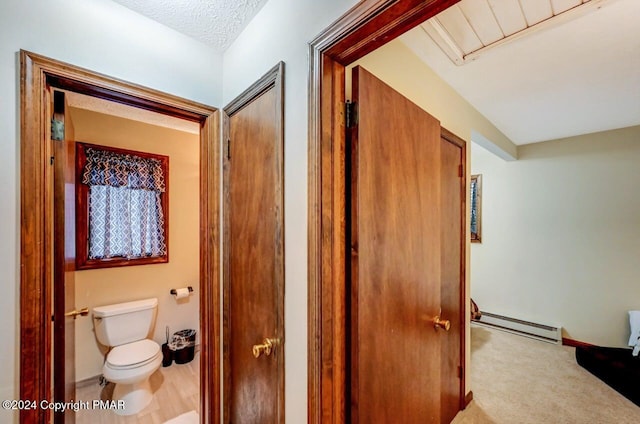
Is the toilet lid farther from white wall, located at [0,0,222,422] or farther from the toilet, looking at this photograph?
white wall, located at [0,0,222,422]

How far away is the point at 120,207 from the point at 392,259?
2.56 meters

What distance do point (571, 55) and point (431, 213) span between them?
134 cm

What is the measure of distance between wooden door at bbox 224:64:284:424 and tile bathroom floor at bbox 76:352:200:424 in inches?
36.6

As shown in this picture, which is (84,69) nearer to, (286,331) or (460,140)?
(286,331)

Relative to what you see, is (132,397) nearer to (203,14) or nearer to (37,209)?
(37,209)

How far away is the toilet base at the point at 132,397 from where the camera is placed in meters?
1.96

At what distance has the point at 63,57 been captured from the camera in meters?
1.04

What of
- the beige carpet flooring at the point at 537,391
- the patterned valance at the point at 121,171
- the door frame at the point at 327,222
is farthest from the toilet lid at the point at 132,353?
the beige carpet flooring at the point at 537,391

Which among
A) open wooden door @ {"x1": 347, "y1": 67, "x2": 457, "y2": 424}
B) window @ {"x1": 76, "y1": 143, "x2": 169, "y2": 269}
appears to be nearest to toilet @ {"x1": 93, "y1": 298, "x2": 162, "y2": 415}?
window @ {"x1": 76, "y1": 143, "x2": 169, "y2": 269}

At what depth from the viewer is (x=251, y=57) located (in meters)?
1.24

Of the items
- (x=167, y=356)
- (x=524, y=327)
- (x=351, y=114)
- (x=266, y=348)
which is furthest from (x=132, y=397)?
(x=524, y=327)

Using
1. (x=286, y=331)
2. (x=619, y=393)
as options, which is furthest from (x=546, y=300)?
(x=286, y=331)

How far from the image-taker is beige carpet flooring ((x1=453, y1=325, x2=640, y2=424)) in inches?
76.6

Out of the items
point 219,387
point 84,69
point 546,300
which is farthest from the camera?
point 546,300
